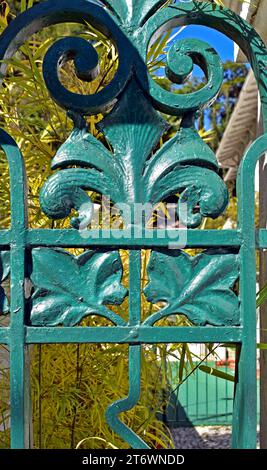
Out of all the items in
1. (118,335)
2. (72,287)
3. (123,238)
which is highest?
(123,238)

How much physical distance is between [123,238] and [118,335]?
0.67 feet

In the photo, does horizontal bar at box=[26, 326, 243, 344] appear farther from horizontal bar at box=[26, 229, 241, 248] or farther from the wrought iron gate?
horizontal bar at box=[26, 229, 241, 248]

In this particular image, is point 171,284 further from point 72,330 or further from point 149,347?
point 149,347

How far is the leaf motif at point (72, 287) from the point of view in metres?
1.28

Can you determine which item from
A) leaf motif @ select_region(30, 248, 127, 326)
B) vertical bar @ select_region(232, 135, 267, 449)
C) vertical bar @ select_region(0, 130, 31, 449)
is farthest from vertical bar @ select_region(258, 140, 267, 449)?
vertical bar @ select_region(0, 130, 31, 449)

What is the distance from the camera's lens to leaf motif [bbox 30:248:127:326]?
1.28 meters

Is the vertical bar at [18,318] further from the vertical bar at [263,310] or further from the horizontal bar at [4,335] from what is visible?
the vertical bar at [263,310]

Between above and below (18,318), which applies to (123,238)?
above

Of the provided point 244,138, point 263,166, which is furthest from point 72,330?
point 244,138

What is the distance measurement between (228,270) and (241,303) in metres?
0.08

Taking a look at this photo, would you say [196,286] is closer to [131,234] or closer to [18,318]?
[131,234]

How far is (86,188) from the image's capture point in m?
1.29

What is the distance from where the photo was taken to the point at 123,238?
1.29 metres

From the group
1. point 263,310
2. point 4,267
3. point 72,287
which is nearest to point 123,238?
point 72,287
